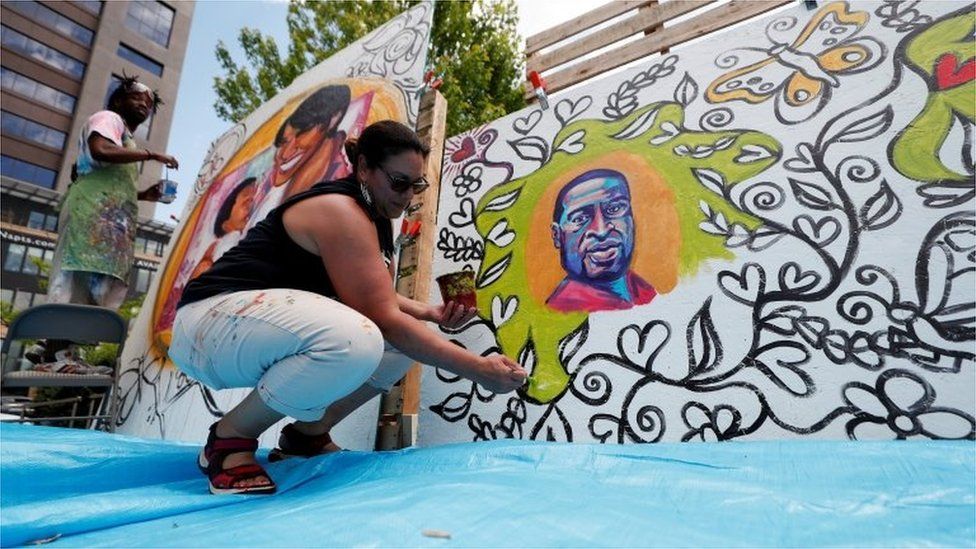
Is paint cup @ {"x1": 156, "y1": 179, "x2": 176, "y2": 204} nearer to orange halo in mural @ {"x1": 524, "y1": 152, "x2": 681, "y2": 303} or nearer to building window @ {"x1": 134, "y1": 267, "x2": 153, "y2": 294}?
orange halo in mural @ {"x1": 524, "y1": 152, "x2": 681, "y2": 303}

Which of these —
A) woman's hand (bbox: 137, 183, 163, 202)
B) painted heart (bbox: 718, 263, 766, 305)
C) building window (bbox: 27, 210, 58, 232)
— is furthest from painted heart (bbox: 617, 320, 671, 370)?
building window (bbox: 27, 210, 58, 232)

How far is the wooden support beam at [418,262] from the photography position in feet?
6.47

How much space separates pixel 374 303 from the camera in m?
1.36

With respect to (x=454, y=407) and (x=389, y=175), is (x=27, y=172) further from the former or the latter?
(x=389, y=175)

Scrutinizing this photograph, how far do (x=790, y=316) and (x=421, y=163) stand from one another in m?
1.23

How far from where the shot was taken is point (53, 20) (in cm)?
2400

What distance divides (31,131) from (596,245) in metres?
31.0

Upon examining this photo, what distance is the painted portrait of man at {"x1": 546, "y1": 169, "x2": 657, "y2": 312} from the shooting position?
1890 millimetres

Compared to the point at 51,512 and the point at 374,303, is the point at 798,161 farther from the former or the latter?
the point at 51,512

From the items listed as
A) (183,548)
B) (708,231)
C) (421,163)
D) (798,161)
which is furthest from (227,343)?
(798,161)

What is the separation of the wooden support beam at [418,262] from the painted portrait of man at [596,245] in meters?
0.57

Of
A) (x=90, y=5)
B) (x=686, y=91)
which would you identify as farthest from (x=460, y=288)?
(x=90, y=5)

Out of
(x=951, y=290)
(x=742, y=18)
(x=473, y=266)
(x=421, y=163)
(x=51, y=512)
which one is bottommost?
(x=51, y=512)

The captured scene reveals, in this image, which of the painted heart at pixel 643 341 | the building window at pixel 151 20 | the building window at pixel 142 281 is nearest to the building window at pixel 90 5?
the building window at pixel 151 20
